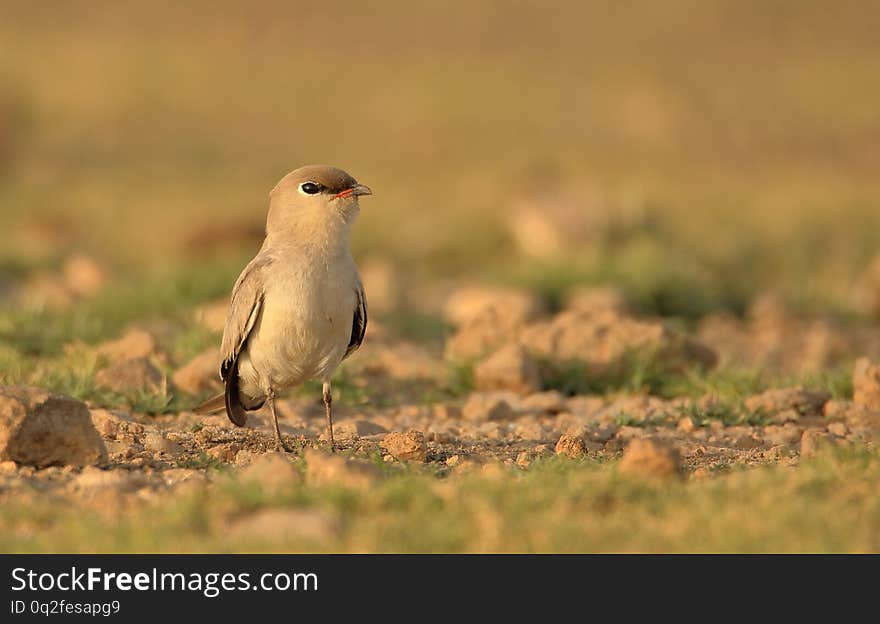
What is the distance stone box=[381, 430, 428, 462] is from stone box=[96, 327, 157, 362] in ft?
8.33

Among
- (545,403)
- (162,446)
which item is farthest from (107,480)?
(545,403)

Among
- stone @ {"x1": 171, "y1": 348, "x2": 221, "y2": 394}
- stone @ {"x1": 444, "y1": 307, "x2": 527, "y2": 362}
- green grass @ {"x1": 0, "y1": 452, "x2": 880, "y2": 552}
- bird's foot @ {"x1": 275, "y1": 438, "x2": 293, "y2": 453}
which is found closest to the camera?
green grass @ {"x1": 0, "y1": 452, "x2": 880, "y2": 552}

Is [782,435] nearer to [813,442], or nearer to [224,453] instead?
[813,442]

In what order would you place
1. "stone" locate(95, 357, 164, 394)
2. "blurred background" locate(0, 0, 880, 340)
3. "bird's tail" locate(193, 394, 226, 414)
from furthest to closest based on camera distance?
1. "blurred background" locate(0, 0, 880, 340)
2. "stone" locate(95, 357, 164, 394)
3. "bird's tail" locate(193, 394, 226, 414)

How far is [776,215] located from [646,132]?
8970 mm

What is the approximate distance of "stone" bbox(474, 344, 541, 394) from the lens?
26.4ft

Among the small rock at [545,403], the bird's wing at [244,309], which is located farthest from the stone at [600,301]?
the bird's wing at [244,309]

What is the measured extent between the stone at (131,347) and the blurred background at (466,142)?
2023 millimetres

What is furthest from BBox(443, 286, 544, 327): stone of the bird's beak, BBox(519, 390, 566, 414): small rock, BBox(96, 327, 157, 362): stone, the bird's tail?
the bird's beak

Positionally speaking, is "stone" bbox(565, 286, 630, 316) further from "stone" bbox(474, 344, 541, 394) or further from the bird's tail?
the bird's tail

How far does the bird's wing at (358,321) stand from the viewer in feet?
21.5

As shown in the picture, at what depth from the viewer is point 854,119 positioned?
79.4 ft
